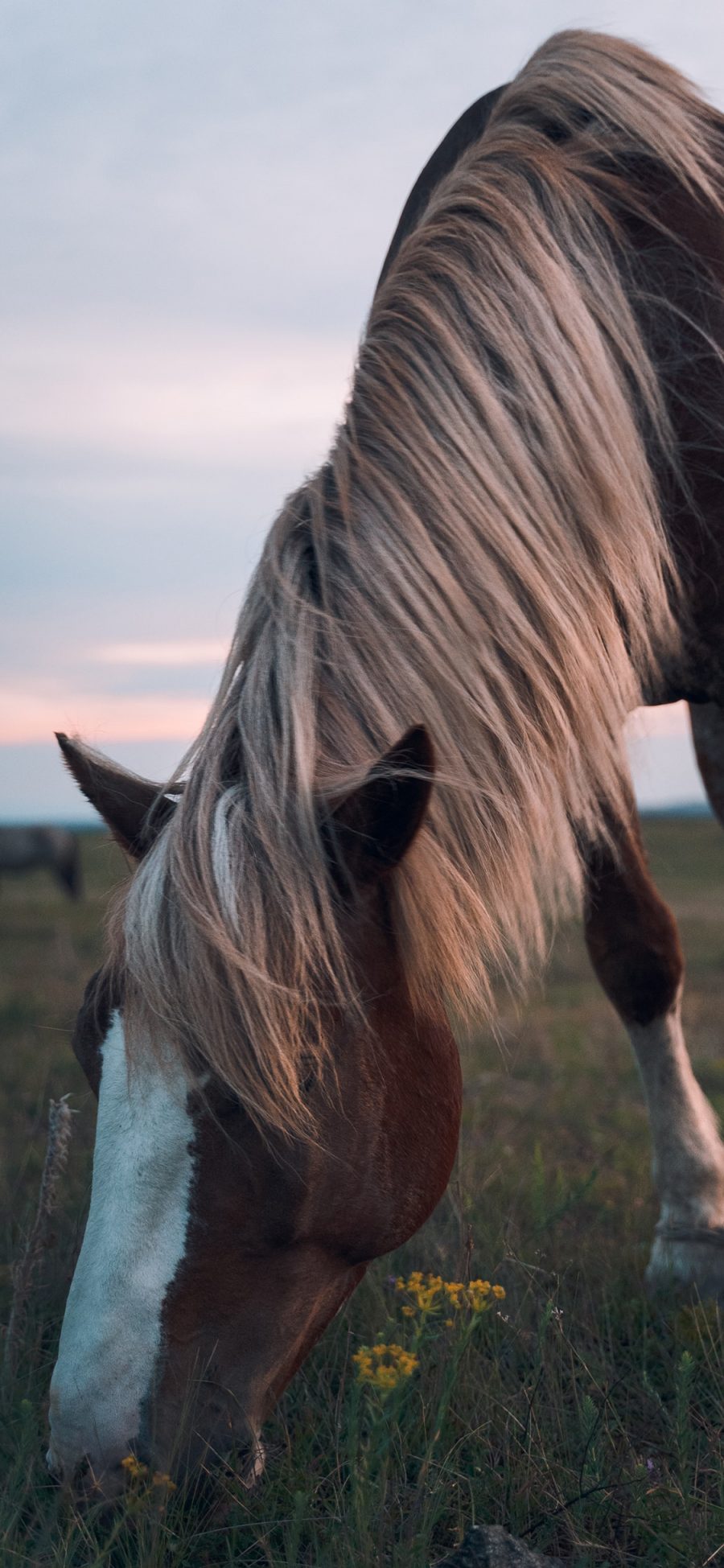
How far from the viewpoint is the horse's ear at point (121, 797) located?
1775 mm

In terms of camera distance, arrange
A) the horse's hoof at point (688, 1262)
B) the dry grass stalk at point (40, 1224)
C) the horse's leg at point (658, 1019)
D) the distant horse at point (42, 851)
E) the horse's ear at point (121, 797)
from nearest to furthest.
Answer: the horse's ear at point (121, 797), the dry grass stalk at point (40, 1224), the horse's hoof at point (688, 1262), the horse's leg at point (658, 1019), the distant horse at point (42, 851)

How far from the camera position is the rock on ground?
1.36 m

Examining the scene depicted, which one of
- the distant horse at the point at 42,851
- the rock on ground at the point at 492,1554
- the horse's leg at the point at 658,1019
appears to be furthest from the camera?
the distant horse at the point at 42,851

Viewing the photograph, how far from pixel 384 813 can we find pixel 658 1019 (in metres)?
1.54

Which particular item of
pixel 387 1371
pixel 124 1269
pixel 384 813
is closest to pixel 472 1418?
pixel 387 1371

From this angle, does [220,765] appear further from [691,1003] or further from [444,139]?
[691,1003]

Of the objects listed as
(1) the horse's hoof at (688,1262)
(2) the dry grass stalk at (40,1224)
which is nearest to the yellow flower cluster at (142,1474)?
(2) the dry grass stalk at (40,1224)

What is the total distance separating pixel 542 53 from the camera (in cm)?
256

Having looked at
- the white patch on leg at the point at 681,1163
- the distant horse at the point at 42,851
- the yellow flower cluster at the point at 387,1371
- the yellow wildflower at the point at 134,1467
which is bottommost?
the distant horse at the point at 42,851

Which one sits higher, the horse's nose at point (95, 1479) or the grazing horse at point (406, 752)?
the grazing horse at point (406, 752)

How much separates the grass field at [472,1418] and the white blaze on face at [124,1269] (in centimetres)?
9

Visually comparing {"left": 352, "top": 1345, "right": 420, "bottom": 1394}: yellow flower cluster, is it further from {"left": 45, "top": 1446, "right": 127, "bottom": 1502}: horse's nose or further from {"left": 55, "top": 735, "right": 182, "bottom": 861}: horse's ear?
{"left": 55, "top": 735, "right": 182, "bottom": 861}: horse's ear

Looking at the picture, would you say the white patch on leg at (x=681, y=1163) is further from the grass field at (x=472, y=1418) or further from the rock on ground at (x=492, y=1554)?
the rock on ground at (x=492, y=1554)

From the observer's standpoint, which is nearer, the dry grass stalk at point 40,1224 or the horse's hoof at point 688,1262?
the dry grass stalk at point 40,1224
